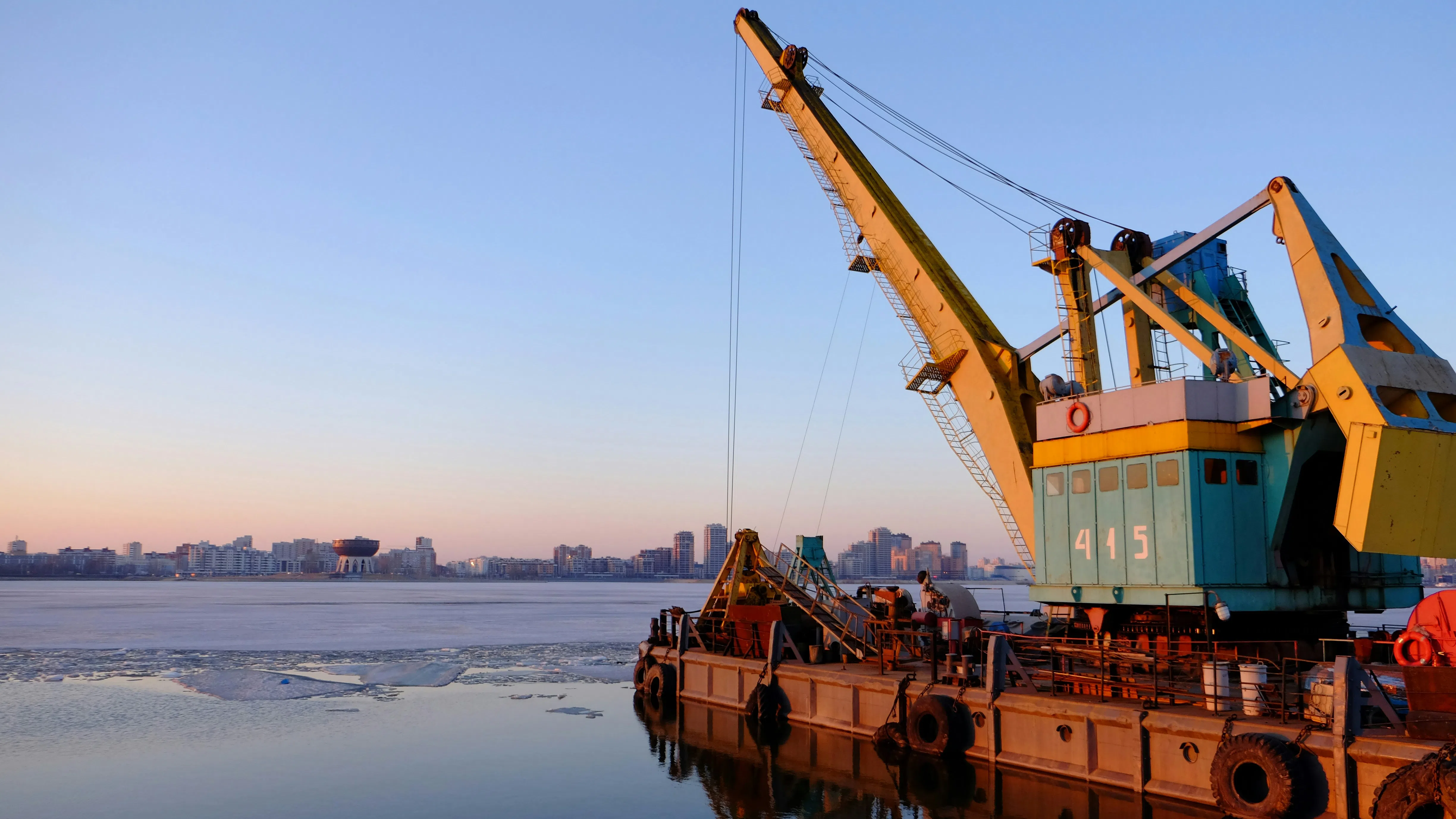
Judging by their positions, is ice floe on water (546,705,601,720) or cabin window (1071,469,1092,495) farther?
ice floe on water (546,705,601,720)

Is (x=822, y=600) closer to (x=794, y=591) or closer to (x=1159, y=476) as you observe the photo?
(x=794, y=591)

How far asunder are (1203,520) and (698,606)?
159423 mm

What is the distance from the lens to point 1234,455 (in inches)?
→ 898

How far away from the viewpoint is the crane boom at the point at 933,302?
3094cm

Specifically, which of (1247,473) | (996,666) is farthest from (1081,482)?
(996,666)

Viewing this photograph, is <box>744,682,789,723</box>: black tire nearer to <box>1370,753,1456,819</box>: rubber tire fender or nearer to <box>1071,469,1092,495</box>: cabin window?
<box>1071,469,1092,495</box>: cabin window

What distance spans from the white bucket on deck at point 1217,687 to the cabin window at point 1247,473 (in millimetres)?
5179

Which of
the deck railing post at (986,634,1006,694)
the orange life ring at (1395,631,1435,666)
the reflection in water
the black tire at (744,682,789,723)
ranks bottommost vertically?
the reflection in water

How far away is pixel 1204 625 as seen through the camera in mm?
22578

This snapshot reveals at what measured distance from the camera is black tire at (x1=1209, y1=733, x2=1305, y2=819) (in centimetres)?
1619

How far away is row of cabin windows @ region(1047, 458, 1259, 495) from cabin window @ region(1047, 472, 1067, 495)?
0.02 m

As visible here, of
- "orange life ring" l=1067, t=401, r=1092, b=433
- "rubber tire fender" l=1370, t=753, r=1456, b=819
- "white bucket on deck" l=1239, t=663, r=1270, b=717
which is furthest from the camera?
"orange life ring" l=1067, t=401, r=1092, b=433

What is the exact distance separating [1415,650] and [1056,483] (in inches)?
355

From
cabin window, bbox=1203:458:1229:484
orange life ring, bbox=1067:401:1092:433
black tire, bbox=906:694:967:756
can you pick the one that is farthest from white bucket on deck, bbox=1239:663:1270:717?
orange life ring, bbox=1067:401:1092:433
